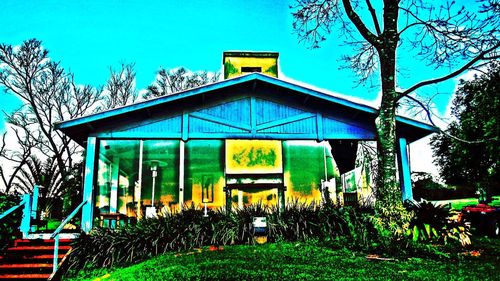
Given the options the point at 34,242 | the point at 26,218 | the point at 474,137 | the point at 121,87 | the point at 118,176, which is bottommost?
the point at 34,242

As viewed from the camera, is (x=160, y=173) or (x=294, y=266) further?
(x=160, y=173)

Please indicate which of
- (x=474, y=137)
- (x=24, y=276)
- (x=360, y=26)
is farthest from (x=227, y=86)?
(x=474, y=137)

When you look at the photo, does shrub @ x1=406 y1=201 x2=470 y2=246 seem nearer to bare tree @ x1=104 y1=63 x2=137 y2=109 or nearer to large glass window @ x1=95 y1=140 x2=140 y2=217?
large glass window @ x1=95 y1=140 x2=140 y2=217

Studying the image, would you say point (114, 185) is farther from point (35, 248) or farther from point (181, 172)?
point (35, 248)

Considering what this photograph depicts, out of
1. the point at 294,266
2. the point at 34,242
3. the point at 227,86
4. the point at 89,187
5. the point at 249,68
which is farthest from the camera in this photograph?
the point at 249,68

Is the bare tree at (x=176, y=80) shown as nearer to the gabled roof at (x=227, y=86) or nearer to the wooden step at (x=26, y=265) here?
the gabled roof at (x=227, y=86)

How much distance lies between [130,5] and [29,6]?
8.81 m

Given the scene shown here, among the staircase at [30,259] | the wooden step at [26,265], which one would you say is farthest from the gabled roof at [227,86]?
the wooden step at [26,265]

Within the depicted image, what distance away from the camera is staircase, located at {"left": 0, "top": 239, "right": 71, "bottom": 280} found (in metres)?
9.18

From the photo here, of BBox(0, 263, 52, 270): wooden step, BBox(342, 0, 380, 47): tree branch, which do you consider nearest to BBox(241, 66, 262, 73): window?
BBox(342, 0, 380, 47): tree branch

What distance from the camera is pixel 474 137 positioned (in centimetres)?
2912

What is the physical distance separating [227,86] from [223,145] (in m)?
3.18

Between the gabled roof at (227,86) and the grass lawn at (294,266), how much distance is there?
4959 millimetres

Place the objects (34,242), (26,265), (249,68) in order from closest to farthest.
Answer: (26,265) → (34,242) → (249,68)
